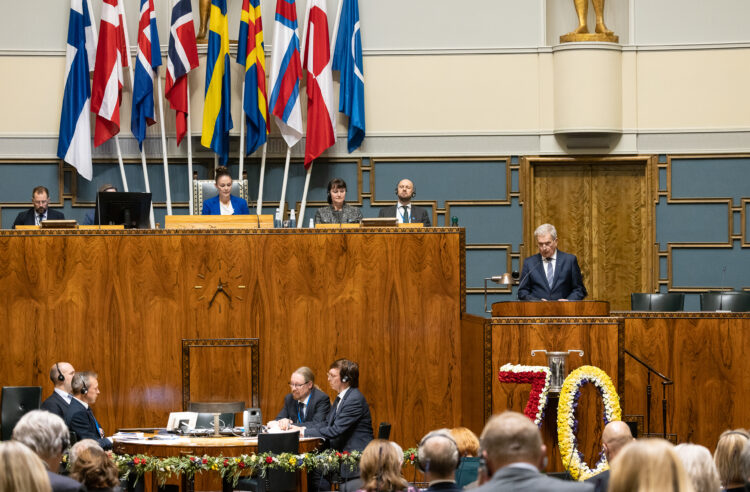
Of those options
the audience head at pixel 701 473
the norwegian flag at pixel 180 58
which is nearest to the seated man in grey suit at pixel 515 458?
the audience head at pixel 701 473

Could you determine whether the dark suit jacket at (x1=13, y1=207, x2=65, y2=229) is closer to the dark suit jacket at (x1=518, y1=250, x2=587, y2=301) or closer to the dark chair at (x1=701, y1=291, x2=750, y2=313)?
A: the dark suit jacket at (x1=518, y1=250, x2=587, y2=301)

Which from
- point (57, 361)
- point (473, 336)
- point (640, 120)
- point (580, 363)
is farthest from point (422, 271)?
point (640, 120)

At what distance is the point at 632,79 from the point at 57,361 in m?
7.23

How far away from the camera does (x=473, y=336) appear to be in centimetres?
920

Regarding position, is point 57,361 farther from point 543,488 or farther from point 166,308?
point 543,488

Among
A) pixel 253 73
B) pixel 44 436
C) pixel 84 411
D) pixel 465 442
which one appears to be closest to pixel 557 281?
pixel 465 442

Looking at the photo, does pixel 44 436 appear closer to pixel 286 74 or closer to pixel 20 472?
pixel 20 472

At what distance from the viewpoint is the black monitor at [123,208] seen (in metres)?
9.64

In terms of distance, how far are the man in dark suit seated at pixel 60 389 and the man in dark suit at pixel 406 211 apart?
130 inches

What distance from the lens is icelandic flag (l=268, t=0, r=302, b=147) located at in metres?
12.7

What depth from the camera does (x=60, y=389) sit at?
8.45 meters

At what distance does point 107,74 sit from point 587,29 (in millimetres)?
5426

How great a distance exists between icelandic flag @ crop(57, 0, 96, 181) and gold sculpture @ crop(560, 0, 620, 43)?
5400mm

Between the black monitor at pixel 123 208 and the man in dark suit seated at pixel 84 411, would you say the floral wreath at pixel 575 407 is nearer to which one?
the man in dark suit seated at pixel 84 411
